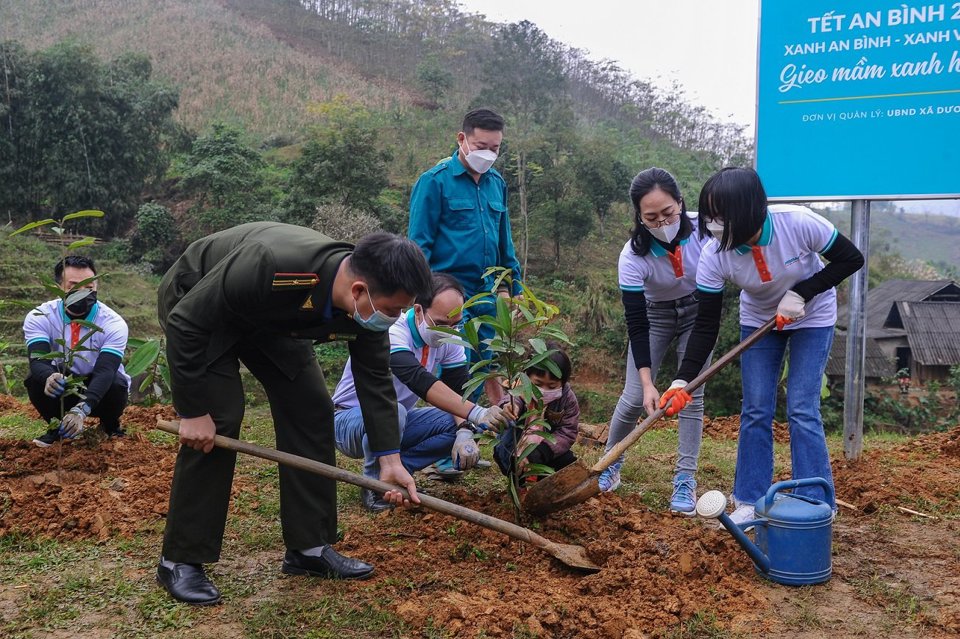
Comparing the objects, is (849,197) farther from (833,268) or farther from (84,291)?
(84,291)

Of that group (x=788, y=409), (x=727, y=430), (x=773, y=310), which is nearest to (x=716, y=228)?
(x=773, y=310)

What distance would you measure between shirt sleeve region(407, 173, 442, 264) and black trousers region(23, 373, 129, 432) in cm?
227

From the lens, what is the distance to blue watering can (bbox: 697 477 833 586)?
2773 millimetres

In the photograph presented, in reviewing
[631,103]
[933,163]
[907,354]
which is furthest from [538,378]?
[631,103]

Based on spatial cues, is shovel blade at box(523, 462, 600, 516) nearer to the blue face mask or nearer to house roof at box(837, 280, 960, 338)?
the blue face mask

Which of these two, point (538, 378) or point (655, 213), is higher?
point (655, 213)

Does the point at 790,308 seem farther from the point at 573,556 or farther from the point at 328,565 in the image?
the point at 328,565

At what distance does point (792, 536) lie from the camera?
281 centimetres

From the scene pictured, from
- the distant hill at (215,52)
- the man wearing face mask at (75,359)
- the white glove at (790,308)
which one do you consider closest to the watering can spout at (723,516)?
the white glove at (790,308)

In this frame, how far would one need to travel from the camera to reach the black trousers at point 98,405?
15.7 feet

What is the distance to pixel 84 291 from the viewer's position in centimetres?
418

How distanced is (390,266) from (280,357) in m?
0.73

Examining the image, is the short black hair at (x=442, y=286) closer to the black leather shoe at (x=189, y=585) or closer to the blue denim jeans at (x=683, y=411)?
the blue denim jeans at (x=683, y=411)

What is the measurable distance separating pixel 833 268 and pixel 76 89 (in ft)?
65.2
